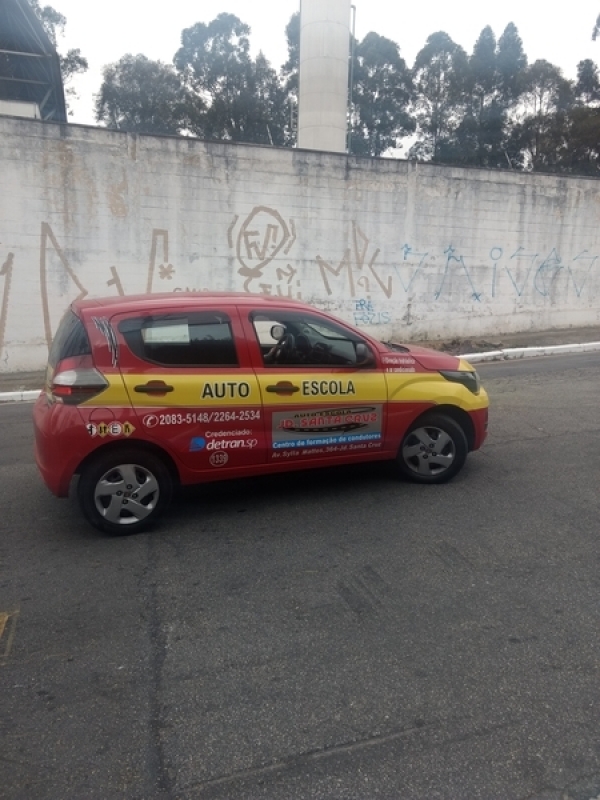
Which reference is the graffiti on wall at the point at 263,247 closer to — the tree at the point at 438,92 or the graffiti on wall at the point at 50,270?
the graffiti on wall at the point at 50,270

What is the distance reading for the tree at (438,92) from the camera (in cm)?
4406

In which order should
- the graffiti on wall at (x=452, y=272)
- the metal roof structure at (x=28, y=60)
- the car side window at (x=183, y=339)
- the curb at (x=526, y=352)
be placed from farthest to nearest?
the metal roof structure at (x=28, y=60), the graffiti on wall at (x=452, y=272), the curb at (x=526, y=352), the car side window at (x=183, y=339)

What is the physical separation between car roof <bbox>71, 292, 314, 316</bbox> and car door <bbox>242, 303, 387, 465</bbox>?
0.10 m

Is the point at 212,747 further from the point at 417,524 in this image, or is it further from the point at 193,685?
the point at 417,524

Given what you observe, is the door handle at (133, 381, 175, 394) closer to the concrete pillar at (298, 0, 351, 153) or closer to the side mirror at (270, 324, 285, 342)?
the side mirror at (270, 324, 285, 342)

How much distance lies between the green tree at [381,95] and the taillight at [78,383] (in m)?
44.5

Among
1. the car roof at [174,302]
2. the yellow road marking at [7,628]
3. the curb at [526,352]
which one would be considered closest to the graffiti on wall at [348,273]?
the curb at [526,352]

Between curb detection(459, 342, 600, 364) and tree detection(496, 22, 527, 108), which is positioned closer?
curb detection(459, 342, 600, 364)

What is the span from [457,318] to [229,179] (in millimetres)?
6119

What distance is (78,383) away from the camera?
14.8 ft

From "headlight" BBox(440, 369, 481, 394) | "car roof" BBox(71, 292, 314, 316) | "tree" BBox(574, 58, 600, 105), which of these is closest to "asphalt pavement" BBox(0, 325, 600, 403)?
"car roof" BBox(71, 292, 314, 316)

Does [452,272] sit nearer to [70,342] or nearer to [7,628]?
[70,342]

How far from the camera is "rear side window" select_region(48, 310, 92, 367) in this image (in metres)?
4.65

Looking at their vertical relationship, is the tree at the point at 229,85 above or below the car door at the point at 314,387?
above
